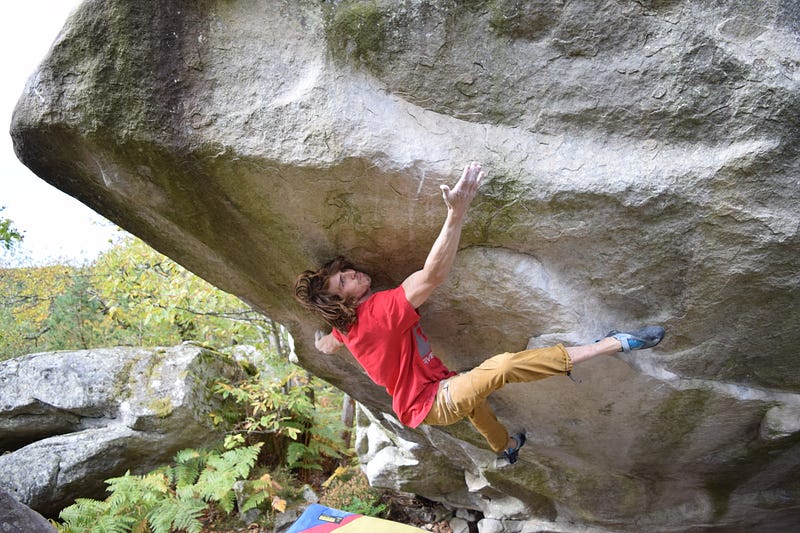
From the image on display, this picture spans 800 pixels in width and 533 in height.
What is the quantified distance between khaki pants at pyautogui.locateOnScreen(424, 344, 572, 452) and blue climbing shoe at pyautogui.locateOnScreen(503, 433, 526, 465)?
2.53ft

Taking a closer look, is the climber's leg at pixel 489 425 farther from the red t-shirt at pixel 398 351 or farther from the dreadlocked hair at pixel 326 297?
the dreadlocked hair at pixel 326 297

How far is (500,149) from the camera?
3.61 meters

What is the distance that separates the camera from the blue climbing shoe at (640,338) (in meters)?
3.90

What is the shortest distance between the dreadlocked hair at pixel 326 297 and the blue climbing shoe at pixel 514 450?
201 centimetres

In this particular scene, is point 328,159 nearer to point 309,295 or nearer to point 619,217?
point 309,295

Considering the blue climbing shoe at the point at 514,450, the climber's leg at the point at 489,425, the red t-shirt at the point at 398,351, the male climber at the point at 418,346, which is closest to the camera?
the male climber at the point at 418,346

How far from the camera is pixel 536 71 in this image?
3.49 m

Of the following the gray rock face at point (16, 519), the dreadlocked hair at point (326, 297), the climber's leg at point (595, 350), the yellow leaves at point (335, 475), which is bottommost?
the yellow leaves at point (335, 475)

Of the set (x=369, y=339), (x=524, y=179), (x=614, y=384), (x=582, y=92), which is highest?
(x=582, y=92)

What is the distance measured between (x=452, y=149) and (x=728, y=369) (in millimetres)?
2673

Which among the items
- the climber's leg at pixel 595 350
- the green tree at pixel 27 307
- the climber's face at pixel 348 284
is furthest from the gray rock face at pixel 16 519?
the green tree at pixel 27 307

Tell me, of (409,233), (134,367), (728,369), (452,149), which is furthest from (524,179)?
(134,367)

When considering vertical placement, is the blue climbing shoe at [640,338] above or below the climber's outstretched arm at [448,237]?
below

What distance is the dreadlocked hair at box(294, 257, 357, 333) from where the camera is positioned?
418 centimetres
